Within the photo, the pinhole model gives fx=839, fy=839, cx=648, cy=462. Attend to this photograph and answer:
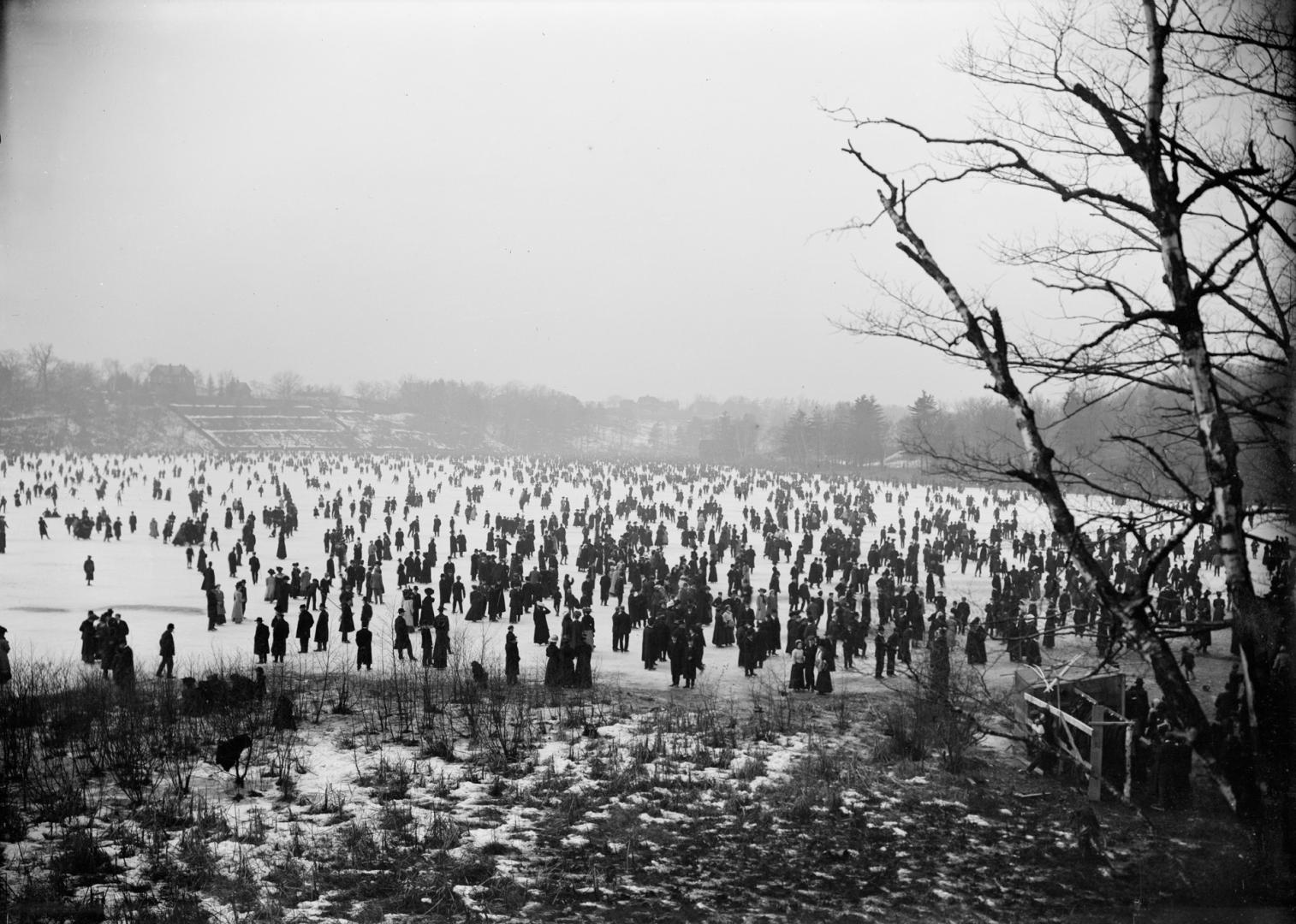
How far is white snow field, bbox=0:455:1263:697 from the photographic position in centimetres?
1672

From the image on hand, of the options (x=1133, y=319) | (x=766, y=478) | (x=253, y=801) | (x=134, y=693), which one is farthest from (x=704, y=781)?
(x=766, y=478)

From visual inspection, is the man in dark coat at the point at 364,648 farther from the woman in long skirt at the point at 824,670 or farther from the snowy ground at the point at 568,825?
the woman in long skirt at the point at 824,670

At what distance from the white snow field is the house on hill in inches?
1580

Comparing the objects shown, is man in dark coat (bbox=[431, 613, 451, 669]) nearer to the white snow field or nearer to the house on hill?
the white snow field

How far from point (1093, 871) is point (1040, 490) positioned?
14.4 feet

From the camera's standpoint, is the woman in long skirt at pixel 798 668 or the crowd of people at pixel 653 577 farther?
the crowd of people at pixel 653 577

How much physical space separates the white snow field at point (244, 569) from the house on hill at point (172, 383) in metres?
40.1

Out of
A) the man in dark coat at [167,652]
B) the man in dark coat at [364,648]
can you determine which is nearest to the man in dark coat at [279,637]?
the man in dark coat at [364,648]

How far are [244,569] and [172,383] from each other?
82903mm

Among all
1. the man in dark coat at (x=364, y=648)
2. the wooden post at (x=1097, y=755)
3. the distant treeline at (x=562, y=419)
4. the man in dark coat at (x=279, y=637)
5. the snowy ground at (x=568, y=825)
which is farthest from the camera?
the distant treeline at (x=562, y=419)

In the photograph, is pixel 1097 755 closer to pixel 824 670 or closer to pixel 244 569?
pixel 824 670

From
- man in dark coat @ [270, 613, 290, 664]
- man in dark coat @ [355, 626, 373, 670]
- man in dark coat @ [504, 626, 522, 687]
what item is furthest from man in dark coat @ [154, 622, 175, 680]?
man in dark coat @ [504, 626, 522, 687]

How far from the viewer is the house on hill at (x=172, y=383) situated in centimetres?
9531

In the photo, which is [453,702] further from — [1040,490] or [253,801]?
[1040,490]
